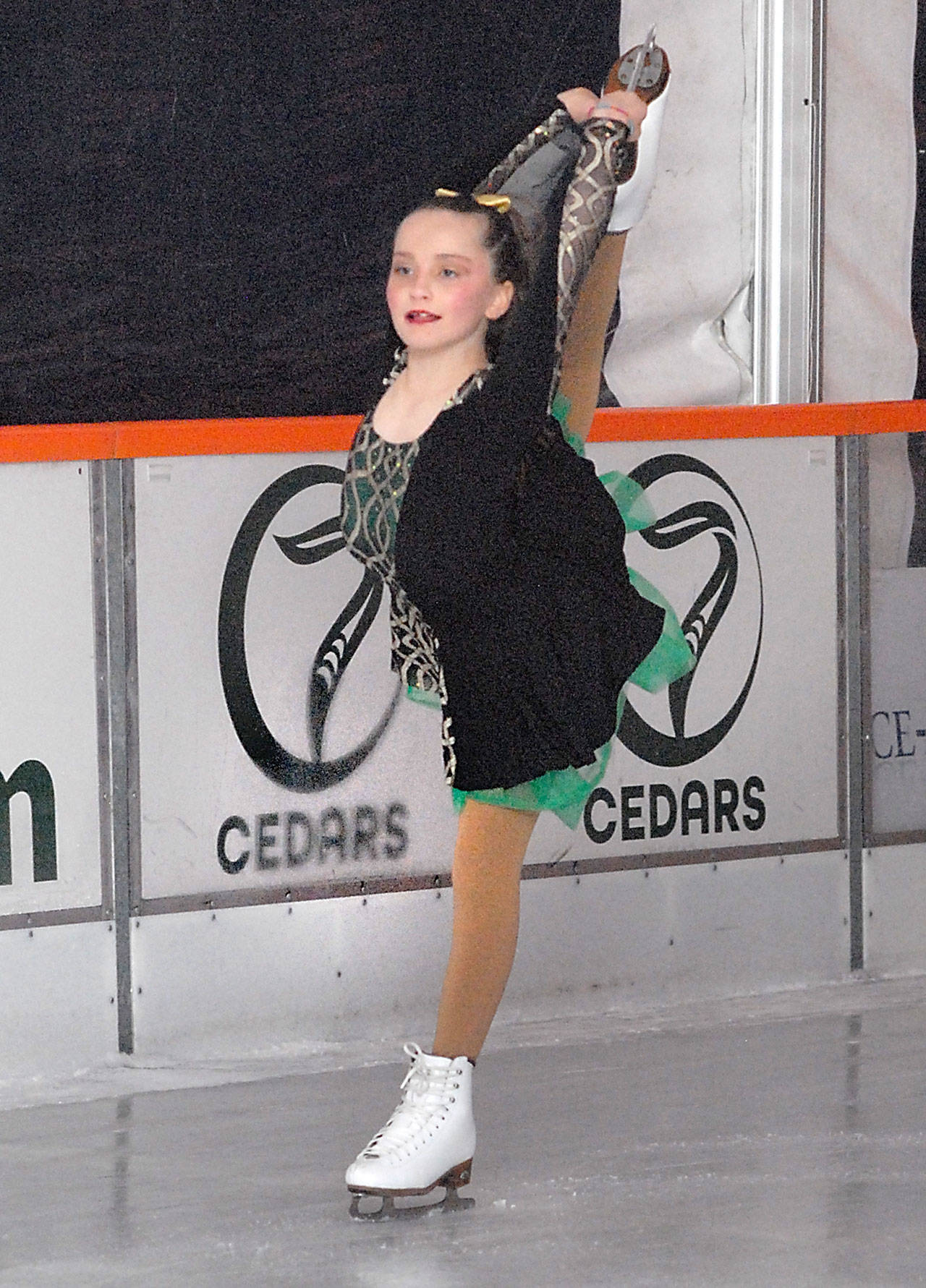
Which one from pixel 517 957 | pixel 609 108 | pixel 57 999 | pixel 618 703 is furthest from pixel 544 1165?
pixel 609 108

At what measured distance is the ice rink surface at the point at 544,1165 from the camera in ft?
8.02

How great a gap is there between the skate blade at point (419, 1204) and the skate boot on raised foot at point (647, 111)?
1271mm

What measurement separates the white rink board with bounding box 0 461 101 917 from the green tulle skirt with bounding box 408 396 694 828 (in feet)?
2.53

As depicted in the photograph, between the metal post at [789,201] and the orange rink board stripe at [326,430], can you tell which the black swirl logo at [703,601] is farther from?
the metal post at [789,201]

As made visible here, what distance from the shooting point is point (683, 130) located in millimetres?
4207

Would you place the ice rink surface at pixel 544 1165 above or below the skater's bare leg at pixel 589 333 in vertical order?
below

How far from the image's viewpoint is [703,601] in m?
3.78

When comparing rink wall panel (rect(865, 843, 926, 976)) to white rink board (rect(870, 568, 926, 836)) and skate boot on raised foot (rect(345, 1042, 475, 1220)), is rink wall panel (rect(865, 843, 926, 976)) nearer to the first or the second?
white rink board (rect(870, 568, 926, 836))

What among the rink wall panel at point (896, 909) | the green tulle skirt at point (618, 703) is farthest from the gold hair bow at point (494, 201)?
the rink wall panel at point (896, 909)

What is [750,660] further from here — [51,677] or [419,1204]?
[419,1204]

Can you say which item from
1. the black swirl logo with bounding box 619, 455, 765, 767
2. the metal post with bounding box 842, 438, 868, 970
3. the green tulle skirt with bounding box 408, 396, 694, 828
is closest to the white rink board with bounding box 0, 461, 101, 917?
the green tulle skirt with bounding box 408, 396, 694, 828

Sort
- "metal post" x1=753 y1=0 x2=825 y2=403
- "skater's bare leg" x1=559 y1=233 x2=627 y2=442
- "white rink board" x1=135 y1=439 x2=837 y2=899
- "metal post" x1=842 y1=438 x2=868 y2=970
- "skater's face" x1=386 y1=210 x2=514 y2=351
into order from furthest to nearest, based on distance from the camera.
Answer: "metal post" x1=753 y1=0 x2=825 y2=403 < "metal post" x1=842 y1=438 x2=868 y2=970 < "white rink board" x1=135 y1=439 x2=837 y2=899 < "skater's bare leg" x1=559 y1=233 x2=627 y2=442 < "skater's face" x1=386 y1=210 x2=514 y2=351

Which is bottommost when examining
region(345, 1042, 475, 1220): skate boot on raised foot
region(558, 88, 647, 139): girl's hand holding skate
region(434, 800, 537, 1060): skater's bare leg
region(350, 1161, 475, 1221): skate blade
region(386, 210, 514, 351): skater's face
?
region(350, 1161, 475, 1221): skate blade

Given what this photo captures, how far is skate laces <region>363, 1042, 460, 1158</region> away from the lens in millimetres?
2559
